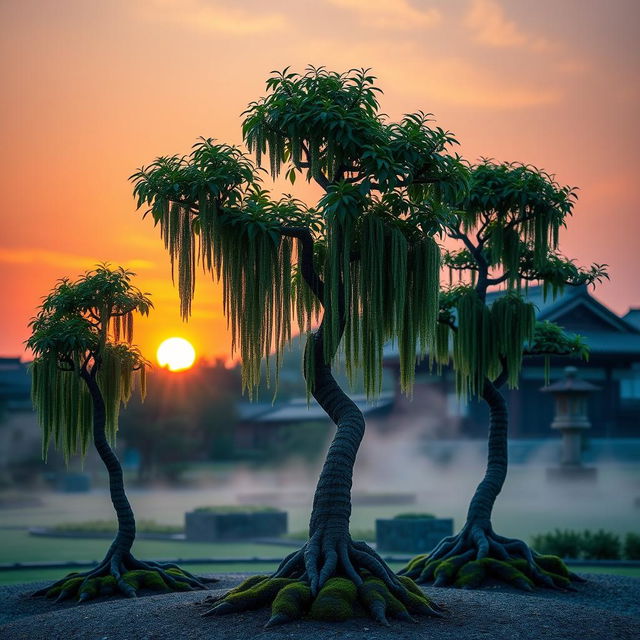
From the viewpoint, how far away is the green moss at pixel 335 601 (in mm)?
10422

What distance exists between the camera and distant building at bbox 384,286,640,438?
1661 inches

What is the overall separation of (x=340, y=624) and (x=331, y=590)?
1.65 feet

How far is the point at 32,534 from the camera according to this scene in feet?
99.6

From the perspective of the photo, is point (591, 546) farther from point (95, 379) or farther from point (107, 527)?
point (107, 527)

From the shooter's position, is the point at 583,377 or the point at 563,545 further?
the point at 583,377

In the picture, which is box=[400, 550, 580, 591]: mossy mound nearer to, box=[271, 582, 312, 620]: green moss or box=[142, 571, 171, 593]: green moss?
box=[142, 571, 171, 593]: green moss

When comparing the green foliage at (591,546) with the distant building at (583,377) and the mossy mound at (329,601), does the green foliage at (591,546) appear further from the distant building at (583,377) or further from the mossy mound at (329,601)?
the distant building at (583,377)

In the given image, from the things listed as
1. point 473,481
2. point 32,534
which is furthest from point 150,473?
point 32,534

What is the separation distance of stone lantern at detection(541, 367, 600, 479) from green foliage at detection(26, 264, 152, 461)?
22.7 meters

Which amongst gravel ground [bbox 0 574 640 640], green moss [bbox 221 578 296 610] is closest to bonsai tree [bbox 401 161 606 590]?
gravel ground [bbox 0 574 640 640]

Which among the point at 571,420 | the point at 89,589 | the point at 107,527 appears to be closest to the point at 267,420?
the point at 571,420

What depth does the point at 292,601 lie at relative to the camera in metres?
10.6

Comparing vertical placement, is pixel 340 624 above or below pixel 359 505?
above

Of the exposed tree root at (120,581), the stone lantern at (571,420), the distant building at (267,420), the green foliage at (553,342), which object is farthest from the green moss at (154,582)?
the distant building at (267,420)
